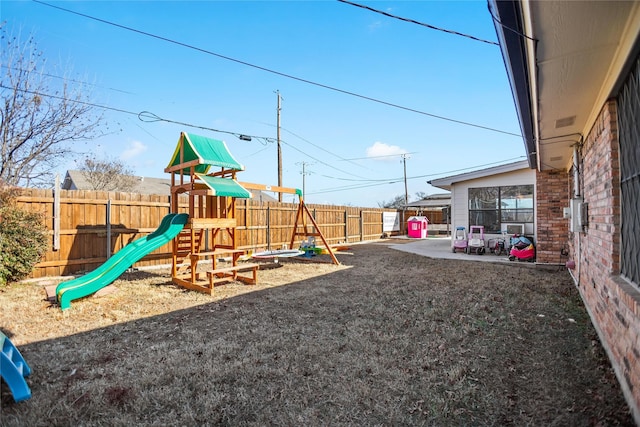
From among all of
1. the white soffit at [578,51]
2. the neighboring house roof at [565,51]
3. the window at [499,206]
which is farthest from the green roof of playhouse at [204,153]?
the window at [499,206]

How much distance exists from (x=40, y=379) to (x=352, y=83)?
8773mm

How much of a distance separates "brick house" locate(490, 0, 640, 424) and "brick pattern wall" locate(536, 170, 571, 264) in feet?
13.6

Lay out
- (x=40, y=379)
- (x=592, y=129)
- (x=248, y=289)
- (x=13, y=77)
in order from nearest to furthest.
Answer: (x=40, y=379) → (x=592, y=129) → (x=248, y=289) → (x=13, y=77)

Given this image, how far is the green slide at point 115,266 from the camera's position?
4844 mm

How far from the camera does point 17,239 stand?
593 centimetres

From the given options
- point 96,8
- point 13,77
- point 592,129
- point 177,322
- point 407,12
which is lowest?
point 177,322

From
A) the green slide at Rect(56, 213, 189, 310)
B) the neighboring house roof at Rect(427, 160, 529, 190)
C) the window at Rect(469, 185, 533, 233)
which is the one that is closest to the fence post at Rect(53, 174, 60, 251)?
the green slide at Rect(56, 213, 189, 310)

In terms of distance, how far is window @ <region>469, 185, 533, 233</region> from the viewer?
35.2 ft

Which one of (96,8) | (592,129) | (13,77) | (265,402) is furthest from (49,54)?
(592,129)

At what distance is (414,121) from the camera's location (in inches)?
440

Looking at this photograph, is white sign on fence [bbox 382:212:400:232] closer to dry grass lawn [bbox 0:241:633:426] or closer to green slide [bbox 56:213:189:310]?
dry grass lawn [bbox 0:241:633:426]

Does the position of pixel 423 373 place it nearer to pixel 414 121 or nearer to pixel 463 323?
pixel 463 323

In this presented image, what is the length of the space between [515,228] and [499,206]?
0.91 m

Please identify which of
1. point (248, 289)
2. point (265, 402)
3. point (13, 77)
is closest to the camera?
point (265, 402)
